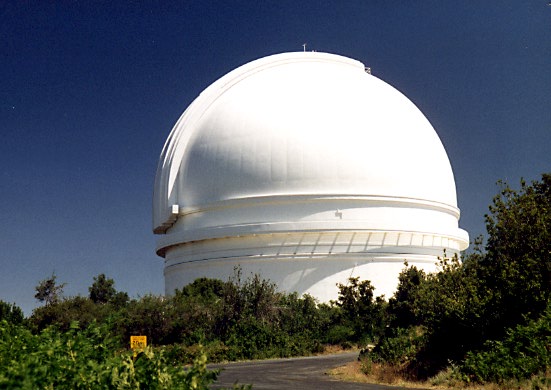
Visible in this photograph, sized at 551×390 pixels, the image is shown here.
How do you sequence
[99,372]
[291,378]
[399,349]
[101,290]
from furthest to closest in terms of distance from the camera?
[101,290], [399,349], [291,378], [99,372]

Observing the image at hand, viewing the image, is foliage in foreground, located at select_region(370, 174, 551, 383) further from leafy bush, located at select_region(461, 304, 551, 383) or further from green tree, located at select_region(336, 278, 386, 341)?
green tree, located at select_region(336, 278, 386, 341)

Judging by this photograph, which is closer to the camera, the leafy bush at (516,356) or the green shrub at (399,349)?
the leafy bush at (516,356)

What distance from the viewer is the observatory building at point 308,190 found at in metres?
37.4

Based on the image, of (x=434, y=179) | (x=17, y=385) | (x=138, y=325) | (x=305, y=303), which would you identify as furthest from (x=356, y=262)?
(x=17, y=385)

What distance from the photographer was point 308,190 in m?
37.7

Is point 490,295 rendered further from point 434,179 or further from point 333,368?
point 434,179

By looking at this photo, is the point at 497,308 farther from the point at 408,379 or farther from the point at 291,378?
the point at 291,378

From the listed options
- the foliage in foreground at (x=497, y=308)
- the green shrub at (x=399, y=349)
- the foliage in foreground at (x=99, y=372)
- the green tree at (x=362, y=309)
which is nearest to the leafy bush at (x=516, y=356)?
the foliage in foreground at (x=497, y=308)

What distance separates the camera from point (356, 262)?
37.5 meters

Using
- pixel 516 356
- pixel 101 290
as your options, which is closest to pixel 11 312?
pixel 101 290

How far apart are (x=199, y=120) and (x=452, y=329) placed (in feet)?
98.6

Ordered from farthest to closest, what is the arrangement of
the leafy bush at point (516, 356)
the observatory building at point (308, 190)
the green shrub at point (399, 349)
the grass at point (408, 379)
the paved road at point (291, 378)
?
the observatory building at point (308, 190)
the green shrub at point (399, 349)
the paved road at point (291, 378)
the leafy bush at point (516, 356)
the grass at point (408, 379)

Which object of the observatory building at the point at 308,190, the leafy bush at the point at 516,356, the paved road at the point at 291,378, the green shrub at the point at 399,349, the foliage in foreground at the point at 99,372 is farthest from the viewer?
the observatory building at the point at 308,190

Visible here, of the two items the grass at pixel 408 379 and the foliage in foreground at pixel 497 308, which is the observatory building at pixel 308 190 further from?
the foliage in foreground at pixel 497 308
